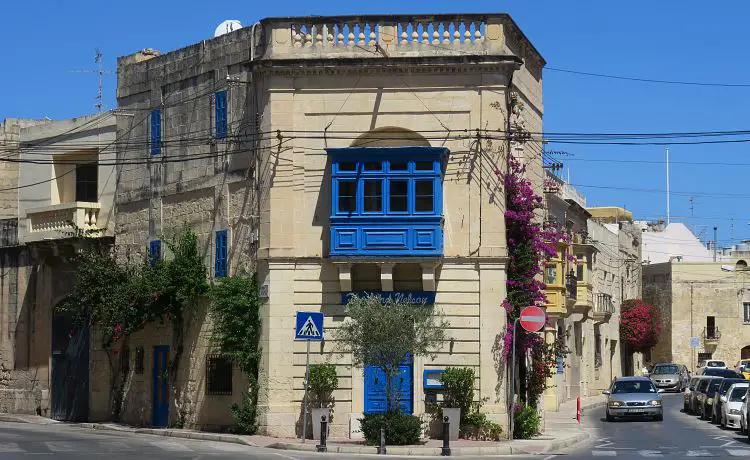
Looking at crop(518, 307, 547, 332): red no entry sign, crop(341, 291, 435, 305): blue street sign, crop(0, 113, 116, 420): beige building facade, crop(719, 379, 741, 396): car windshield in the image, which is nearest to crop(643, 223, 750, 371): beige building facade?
crop(719, 379, 741, 396): car windshield

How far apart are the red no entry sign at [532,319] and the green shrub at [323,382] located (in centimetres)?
489

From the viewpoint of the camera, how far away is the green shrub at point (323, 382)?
2848 cm

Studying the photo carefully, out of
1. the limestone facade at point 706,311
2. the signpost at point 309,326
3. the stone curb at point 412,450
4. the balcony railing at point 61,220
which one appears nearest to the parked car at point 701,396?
the stone curb at point 412,450

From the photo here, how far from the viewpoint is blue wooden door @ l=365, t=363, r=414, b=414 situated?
28672 mm

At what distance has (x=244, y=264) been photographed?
30609 millimetres

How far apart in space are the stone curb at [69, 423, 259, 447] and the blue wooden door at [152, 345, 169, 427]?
120cm

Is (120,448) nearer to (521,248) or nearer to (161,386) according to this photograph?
(161,386)

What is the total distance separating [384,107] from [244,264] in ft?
17.9

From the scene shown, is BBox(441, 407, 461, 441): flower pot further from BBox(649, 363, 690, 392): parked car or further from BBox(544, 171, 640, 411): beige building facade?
BBox(649, 363, 690, 392): parked car

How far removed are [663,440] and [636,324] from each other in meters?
44.3

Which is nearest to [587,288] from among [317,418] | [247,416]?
[247,416]

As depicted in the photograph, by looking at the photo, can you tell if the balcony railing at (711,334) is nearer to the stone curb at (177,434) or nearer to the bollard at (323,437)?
the stone curb at (177,434)

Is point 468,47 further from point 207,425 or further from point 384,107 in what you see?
point 207,425

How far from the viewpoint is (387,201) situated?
2861 cm
